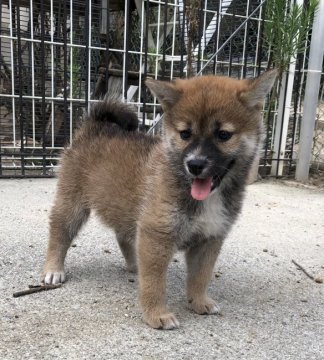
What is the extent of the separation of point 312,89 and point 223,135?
4.33 meters

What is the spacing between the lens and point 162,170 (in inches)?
104

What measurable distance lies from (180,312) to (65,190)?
1.15 meters

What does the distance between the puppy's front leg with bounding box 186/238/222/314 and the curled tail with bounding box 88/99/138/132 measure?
111cm

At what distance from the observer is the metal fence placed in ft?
20.7

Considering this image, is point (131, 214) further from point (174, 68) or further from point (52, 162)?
point (174, 68)

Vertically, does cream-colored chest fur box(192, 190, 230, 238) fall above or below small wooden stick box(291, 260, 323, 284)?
above

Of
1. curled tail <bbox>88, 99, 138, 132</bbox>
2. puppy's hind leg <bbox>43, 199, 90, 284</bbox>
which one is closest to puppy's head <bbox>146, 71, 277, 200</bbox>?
curled tail <bbox>88, 99, 138, 132</bbox>

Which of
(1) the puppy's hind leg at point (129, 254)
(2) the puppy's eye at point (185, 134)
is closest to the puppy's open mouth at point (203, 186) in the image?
(2) the puppy's eye at point (185, 134)

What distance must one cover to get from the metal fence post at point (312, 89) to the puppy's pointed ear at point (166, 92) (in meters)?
4.19

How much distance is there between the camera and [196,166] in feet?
7.54

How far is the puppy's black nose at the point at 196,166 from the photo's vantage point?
229 centimetres

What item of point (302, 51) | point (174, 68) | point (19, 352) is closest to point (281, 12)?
point (302, 51)

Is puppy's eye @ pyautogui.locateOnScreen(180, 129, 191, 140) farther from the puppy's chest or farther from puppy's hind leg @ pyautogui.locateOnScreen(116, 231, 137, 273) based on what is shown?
puppy's hind leg @ pyautogui.locateOnScreen(116, 231, 137, 273)

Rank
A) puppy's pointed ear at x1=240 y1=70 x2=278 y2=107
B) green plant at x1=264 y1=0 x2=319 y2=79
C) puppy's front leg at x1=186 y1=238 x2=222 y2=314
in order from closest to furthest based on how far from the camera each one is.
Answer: puppy's pointed ear at x1=240 y1=70 x2=278 y2=107 < puppy's front leg at x1=186 y1=238 x2=222 y2=314 < green plant at x1=264 y1=0 x2=319 y2=79
